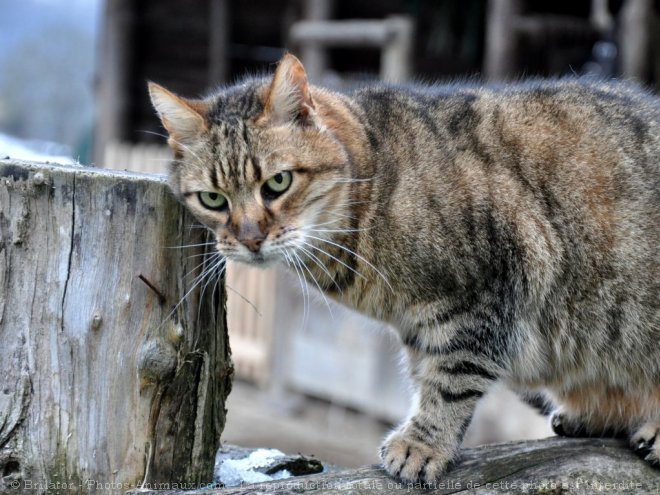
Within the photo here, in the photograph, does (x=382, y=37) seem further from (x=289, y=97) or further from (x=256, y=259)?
(x=256, y=259)

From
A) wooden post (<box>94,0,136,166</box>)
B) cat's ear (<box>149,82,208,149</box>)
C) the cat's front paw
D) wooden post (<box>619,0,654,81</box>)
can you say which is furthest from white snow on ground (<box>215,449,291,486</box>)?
wooden post (<box>94,0,136,166</box>)

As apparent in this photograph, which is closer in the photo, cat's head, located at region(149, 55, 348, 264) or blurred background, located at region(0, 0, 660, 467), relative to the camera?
cat's head, located at region(149, 55, 348, 264)

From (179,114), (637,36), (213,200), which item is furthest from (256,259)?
(637,36)

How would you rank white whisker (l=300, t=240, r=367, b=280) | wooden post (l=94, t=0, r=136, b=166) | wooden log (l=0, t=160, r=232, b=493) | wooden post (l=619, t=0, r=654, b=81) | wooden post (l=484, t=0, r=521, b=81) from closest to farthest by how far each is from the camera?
wooden log (l=0, t=160, r=232, b=493) → white whisker (l=300, t=240, r=367, b=280) → wooden post (l=619, t=0, r=654, b=81) → wooden post (l=484, t=0, r=521, b=81) → wooden post (l=94, t=0, r=136, b=166)

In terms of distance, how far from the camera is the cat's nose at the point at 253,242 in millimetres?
2834

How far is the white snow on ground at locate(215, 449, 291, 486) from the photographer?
3.05m

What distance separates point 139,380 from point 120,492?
340mm

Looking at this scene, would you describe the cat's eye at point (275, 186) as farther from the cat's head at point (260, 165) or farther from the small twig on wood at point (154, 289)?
the small twig on wood at point (154, 289)

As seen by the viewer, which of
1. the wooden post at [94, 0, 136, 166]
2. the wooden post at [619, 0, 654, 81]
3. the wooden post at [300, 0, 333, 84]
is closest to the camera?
the wooden post at [619, 0, 654, 81]

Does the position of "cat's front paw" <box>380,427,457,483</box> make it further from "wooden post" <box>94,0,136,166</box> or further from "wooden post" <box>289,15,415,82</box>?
"wooden post" <box>94,0,136,166</box>

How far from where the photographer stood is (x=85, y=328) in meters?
2.59

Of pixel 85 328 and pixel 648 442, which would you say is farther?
pixel 648 442

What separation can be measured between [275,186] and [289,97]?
0.30 meters

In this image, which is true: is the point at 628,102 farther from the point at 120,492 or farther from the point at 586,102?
the point at 120,492
